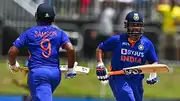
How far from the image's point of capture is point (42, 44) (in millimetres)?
10445

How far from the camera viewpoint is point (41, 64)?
34.1 feet

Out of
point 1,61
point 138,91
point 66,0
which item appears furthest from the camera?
point 66,0

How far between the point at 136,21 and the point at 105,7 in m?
8.41

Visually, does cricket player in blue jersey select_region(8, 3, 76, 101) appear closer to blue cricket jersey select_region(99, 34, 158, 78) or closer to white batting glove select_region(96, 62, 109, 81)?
white batting glove select_region(96, 62, 109, 81)

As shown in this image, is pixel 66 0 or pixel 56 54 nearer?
pixel 56 54

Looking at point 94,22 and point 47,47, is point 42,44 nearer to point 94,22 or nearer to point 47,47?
point 47,47

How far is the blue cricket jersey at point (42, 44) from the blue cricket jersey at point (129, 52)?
3.53 feet

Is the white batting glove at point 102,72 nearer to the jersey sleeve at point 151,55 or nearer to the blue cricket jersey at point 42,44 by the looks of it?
the jersey sleeve at point 151,55

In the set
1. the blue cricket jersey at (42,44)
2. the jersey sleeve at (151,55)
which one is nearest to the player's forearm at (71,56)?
the blue cricket jersey at (42,44)

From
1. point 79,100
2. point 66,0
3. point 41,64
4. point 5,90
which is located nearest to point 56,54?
point 41,64

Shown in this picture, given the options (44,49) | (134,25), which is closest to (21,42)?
(44,49)

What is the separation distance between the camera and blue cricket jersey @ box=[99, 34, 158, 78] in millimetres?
11133

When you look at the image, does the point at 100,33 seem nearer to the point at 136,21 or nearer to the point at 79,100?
the point at 79,100

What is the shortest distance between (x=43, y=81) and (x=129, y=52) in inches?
62.2
